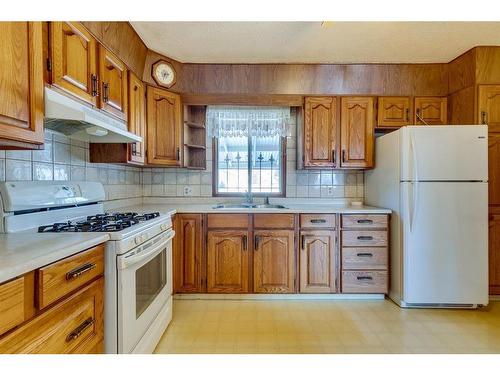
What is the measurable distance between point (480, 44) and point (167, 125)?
2964mm

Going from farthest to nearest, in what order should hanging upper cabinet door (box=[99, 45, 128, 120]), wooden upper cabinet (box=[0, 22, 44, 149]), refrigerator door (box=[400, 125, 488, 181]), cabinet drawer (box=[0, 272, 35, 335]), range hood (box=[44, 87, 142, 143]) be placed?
refrigerator door (box=[400, 125, 488, 181]) < hanging upper cabinet door (box=[99, 45, 128, 120]) < range hood (box=[44, 87, 142, 143]) < wooden upper cabinet (box=[0, 22, 44, 149]) < cabinet drawer (box=[0, 272, 35, 335])

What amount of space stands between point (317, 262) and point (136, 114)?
6.89 feet

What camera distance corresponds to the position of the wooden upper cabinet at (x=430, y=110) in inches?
112

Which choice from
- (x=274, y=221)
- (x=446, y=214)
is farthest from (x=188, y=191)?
(x=446, y=214)

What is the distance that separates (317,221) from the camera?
2.64m

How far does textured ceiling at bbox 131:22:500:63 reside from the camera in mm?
2219

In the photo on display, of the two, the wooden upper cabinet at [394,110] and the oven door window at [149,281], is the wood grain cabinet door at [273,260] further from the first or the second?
the wooden upper cabinet at [394,110]

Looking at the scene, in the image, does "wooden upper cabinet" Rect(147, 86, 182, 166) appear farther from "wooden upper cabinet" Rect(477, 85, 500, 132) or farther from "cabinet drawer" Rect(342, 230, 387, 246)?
"wooden upper cabinet" Rect(477, 85, 500, 132)

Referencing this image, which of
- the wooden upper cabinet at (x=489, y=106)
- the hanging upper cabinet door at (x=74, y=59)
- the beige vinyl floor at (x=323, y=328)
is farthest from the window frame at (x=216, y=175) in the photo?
the wooden upper cabinet at (x=489, y=106)

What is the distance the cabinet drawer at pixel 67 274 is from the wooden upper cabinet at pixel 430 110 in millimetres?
3036

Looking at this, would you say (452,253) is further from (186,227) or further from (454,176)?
(186,227)

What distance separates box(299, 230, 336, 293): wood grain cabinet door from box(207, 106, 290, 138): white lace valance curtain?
45.2 inches

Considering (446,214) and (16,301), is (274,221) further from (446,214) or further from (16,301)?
(16,301)

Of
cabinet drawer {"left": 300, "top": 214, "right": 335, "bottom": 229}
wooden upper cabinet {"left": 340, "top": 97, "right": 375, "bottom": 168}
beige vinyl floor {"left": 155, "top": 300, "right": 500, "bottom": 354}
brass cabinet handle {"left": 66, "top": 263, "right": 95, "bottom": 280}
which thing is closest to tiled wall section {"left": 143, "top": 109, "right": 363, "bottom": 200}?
wooden upper cabinet {"left": 340, "top": 97, "right": 375, "bottom": 168}
